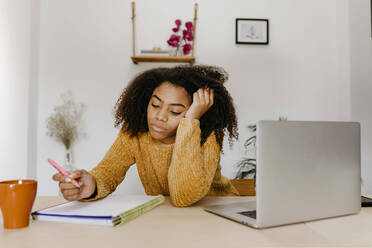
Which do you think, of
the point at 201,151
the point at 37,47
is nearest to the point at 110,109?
the point at 37,47

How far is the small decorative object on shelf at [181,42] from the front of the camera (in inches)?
89.0

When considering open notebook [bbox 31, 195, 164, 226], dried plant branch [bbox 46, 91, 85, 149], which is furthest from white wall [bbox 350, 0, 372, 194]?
dried plant branch [bbox 46, 91, 85, 149]

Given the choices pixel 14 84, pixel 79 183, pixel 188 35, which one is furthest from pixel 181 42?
pixel 79 183

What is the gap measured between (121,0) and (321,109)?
6.49 feet

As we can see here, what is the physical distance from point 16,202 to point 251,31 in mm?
2250

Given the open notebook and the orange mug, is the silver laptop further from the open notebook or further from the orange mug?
the orange mug

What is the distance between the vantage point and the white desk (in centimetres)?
53

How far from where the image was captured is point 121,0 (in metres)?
2.39

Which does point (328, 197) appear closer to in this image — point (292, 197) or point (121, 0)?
point (292, 197)

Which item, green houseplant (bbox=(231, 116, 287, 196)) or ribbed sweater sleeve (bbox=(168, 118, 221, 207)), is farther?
green houseplant (bbox=(231, 116, 287, 196))

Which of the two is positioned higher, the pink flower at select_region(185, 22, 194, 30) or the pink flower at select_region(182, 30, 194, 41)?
the pink flower at select_region(185, 22, 194, 30)

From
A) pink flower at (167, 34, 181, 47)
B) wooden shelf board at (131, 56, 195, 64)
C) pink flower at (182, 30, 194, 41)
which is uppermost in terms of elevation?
pink flower at (182, 30, 194, 41)

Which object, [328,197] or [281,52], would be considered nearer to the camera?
[328,197]

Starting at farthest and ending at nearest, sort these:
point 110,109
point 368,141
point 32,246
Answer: point 110,109, point 368,141, point 32,246
